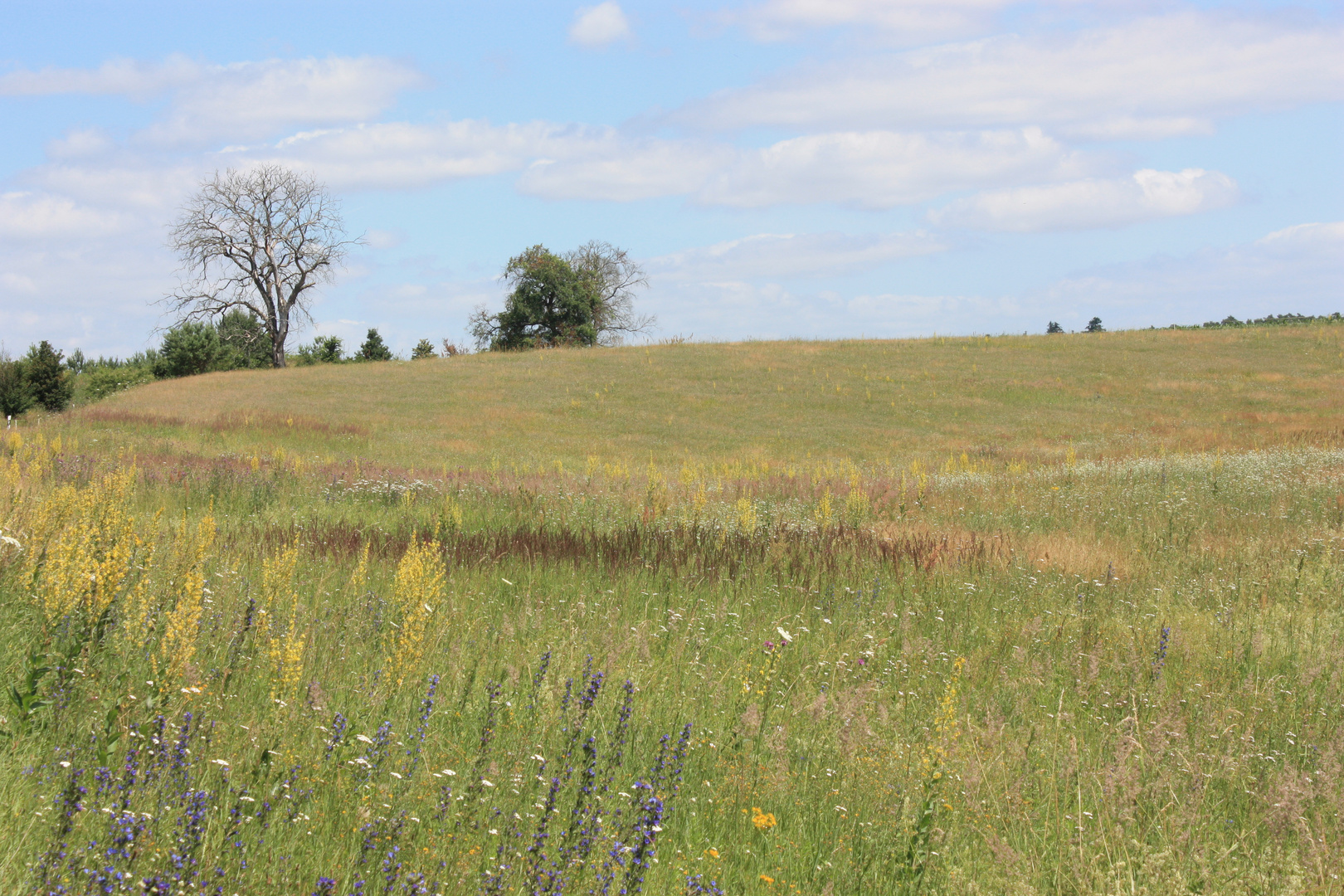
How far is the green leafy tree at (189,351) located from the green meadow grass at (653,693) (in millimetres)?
40223

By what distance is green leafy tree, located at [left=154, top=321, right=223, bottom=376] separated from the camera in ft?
163

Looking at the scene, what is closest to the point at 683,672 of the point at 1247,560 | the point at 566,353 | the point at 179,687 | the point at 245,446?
the point at 179,687

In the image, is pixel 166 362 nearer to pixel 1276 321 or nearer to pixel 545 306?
pixel 545 306

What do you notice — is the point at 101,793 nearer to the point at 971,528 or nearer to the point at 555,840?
the point at 555,840

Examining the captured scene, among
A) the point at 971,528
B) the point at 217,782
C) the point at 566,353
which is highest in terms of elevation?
the point at 566,353

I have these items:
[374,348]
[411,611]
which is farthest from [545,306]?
[411,611]

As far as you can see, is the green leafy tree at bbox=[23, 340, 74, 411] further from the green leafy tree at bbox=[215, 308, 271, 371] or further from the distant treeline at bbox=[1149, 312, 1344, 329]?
the distant treeline at bbox=[1149, 312, 1344, 329]

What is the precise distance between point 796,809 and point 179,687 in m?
2.63

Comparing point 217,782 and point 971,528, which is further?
point 971,528

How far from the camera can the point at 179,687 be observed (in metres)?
3.60

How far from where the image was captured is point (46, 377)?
120ft

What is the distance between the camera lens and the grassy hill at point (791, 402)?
2714 cm

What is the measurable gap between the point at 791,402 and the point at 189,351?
35.4 metres

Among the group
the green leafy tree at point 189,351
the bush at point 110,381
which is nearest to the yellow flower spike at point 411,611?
the bush at point 110,381
